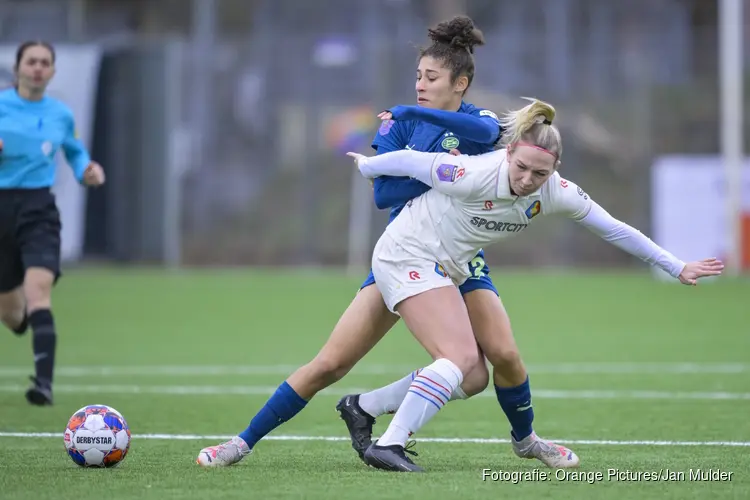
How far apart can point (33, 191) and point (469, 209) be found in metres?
4.27

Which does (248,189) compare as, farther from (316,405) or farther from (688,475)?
(688,475)

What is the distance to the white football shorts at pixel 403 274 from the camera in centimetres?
576

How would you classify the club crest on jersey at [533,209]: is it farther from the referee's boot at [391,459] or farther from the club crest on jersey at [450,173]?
the referee's boot at [391,459]

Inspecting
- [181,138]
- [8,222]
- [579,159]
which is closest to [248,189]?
[181,138]

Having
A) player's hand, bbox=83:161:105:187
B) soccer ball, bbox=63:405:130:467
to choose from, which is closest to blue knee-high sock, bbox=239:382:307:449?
soccer ball, bbox=63:405:130:467

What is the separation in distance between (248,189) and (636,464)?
1998 cm

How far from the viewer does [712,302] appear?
56.9 ft

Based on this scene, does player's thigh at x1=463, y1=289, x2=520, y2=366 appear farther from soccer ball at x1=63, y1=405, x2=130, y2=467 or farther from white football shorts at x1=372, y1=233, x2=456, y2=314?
soccer ball at x1=63, y1=405, x2=130, y2=467

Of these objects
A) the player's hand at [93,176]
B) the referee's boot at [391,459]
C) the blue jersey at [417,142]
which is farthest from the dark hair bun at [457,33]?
the player's hand at [93,176]

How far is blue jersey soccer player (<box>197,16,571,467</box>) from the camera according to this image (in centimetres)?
596

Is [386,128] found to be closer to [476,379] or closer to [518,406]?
[476,379]

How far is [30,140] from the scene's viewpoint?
29.5 feet

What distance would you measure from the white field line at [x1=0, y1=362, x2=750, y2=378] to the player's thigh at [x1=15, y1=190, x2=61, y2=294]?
167 cm

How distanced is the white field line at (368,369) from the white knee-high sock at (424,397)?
15.3 ft
